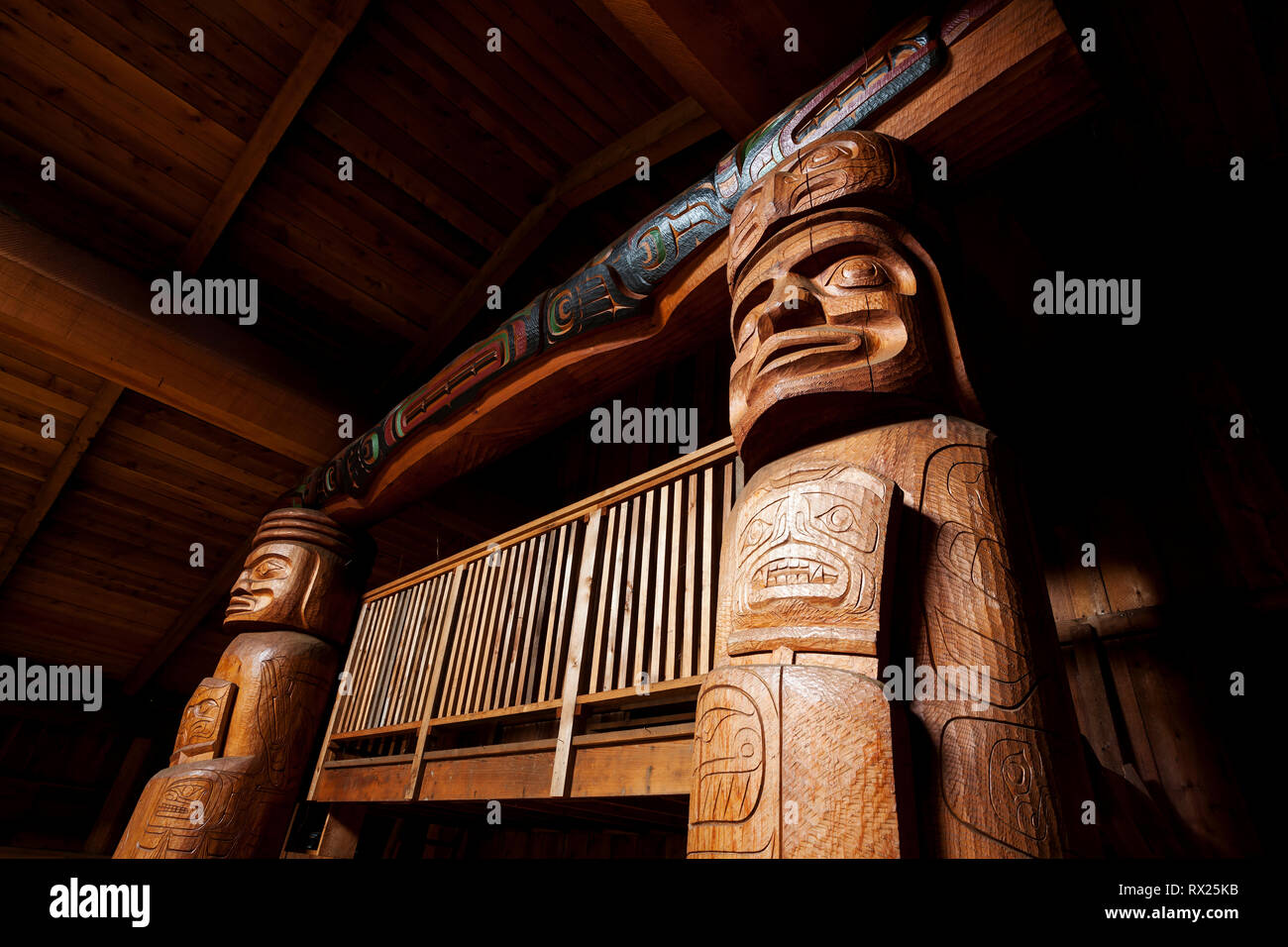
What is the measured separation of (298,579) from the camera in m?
3.61

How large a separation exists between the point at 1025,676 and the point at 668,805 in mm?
1429

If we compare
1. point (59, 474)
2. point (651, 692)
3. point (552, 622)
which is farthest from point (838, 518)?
point (59, 474)

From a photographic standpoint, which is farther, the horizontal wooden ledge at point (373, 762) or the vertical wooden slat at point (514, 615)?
the horizontal wooden ledge at point (373, 762)

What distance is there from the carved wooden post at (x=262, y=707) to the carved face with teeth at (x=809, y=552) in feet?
9.22

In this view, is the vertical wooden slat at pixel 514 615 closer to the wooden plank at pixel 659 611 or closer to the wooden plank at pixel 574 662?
the wooden plank at pixel 574 662

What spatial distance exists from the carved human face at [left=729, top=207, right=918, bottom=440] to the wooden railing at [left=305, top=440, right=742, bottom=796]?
63 centimetres

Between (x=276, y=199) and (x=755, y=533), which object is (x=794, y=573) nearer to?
(x=755, y=533)

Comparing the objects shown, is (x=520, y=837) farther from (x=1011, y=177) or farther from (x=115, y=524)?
(x=1011, y=177)

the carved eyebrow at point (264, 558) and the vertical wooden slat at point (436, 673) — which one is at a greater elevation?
the carved eyebrow at point (264, 558)

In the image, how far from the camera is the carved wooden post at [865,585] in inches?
39.8

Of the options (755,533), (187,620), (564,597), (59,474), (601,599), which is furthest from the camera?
(187,620)

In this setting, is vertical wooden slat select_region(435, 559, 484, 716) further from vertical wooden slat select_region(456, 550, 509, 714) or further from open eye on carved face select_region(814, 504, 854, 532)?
open eye on carved face select_region(814, 504, 854, 532)

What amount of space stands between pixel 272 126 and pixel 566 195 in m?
1.60

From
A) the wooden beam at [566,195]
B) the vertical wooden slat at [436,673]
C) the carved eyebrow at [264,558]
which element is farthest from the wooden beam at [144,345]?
the vertical wooden slat at [436,673]
